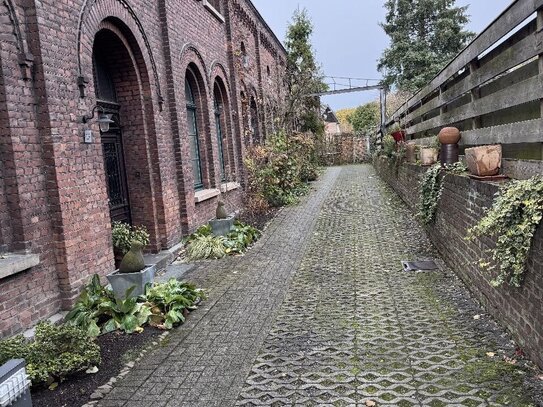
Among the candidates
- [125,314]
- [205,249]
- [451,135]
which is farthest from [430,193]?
[125,314]

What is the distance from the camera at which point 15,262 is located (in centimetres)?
433

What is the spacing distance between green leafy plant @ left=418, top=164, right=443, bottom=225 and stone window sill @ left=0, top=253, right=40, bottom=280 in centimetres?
553

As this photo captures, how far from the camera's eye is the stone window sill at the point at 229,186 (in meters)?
11.5

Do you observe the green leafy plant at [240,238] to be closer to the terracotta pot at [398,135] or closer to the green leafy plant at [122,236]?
the green leafy plant at [122,236]

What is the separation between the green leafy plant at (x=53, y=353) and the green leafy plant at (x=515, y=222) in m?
3.55

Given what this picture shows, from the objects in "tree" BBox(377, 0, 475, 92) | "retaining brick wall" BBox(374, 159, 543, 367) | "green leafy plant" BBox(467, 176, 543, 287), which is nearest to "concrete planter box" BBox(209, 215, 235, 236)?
"retaining brick wall" BBox(374, 159, 543, 367)

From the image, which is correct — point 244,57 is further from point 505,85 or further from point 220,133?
point 505,85

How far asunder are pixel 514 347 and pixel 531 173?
151 centimetres

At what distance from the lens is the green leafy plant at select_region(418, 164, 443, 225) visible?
7.02m

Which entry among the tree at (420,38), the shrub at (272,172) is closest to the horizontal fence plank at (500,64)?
the shrub at (272,172)

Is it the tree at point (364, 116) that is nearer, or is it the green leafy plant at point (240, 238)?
the green leafy plant at point (240, 238)

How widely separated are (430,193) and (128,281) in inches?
189

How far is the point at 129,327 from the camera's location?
15.5 feet

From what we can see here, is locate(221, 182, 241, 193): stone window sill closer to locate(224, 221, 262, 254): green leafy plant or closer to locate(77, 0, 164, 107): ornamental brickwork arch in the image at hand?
locate(224, 221, 262, 254): green leafy plant
